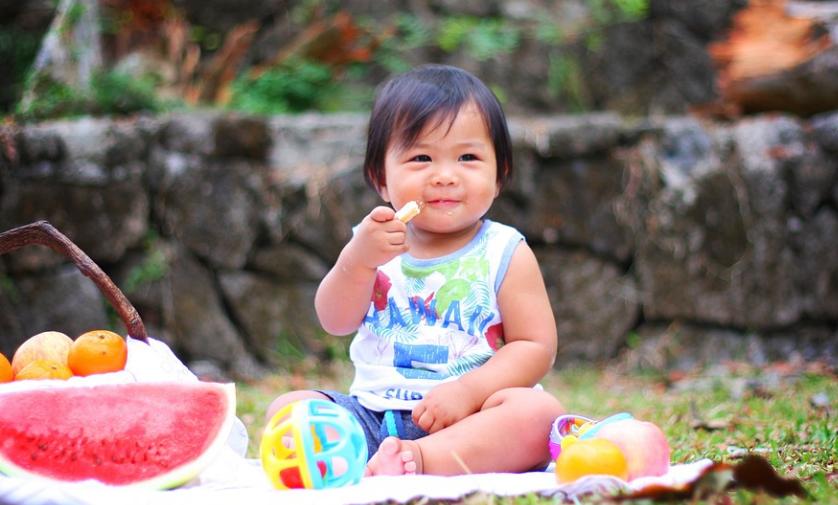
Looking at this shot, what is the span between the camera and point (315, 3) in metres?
6.83

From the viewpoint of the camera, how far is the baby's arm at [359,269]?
6.79ft

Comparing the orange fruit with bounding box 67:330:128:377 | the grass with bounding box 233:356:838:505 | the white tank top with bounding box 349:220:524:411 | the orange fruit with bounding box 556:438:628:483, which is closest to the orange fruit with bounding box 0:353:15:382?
the orange fruit with bounding box 67:330:128:377

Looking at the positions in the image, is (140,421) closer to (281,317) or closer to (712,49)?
(281,317)

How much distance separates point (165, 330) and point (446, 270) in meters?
2.82

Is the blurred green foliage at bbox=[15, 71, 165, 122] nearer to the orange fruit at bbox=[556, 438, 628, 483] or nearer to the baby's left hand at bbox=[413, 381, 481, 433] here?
the baby's left hand at bbox=[413, 381, 481, 433]

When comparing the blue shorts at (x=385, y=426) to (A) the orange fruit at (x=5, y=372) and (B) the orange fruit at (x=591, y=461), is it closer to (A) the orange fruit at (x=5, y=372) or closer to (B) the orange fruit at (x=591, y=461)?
(B) the orange fruit at (x=591, y=461)

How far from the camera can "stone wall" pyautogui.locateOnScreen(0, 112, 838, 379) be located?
456 centimetres

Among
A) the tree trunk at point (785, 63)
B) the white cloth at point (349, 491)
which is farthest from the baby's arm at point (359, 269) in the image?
the tree trunk at point (785, 63)

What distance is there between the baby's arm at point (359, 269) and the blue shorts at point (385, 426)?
256mm

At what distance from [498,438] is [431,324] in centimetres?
44

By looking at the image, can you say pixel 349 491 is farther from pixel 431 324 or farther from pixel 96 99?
pixel 96 99

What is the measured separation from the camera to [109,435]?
1882mm

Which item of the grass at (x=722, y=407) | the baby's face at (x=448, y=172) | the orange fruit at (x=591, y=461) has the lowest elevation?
the grass at (x=722, y=407)

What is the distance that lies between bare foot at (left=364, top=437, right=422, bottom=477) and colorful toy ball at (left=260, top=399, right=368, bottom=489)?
126 millimetres
